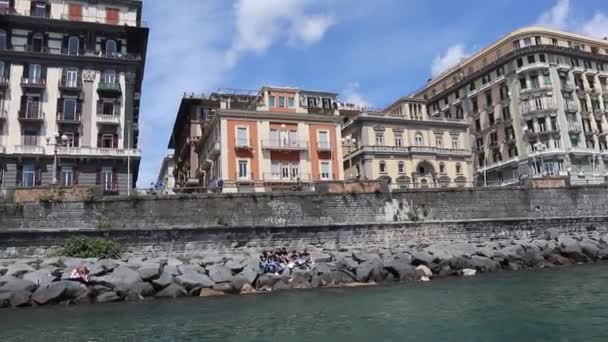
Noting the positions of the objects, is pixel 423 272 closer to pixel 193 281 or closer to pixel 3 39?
pixel 193 281

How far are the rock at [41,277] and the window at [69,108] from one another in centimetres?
2593

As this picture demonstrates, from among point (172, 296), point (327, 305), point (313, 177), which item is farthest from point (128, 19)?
point (327, 305)

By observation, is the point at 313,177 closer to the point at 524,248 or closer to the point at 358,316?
the point at 524,248

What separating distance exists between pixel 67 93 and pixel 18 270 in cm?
2667

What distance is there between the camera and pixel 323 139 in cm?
4775

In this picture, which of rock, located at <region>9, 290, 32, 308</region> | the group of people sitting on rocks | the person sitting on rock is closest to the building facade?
the group of people sitting on rocks

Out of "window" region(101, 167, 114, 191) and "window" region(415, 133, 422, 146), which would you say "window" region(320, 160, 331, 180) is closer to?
"window" region(415, 133, 422, 146)

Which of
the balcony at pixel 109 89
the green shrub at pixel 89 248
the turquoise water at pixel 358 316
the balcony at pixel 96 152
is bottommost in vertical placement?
the turquoise water at pixel 358 316

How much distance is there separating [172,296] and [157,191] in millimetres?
9897

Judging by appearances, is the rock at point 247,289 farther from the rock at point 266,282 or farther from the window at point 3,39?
the window at point 3,39

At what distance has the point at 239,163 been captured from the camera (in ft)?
148

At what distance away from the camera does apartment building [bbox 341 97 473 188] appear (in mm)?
52938

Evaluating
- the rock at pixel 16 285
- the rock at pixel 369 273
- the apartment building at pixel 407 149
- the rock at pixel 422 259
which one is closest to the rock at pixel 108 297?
the rock at pixel 16 285

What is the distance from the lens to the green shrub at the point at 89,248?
24.5 meters
